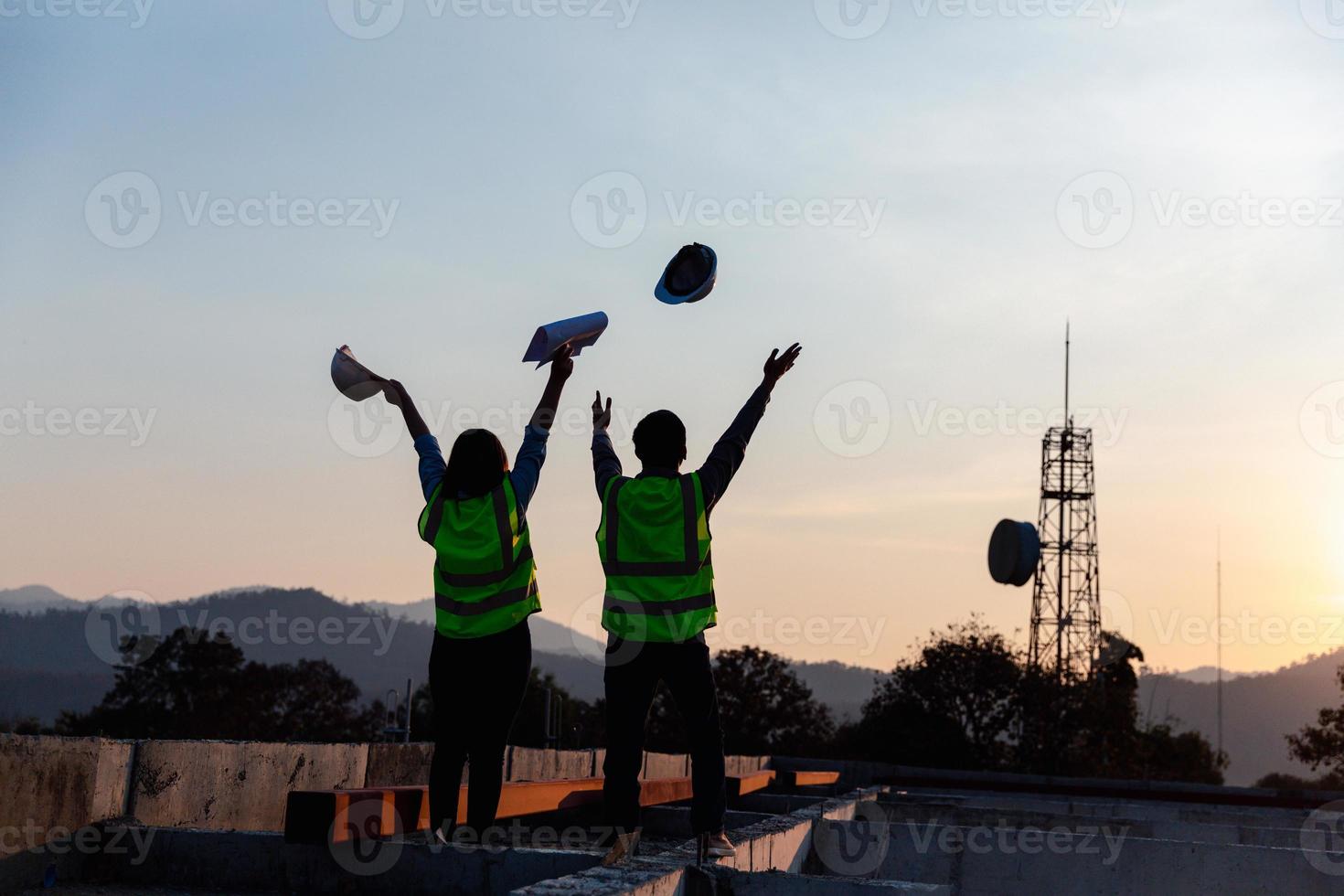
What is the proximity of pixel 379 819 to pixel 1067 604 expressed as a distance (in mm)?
53113

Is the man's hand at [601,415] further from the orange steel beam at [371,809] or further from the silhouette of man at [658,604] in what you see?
the orange steel beam at [371,809]

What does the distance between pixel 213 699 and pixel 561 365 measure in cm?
8736

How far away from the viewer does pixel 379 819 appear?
6.00m

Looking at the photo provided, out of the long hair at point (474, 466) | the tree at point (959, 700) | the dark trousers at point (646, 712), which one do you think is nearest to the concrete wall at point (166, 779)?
Result: the long hair at point (474, 466)

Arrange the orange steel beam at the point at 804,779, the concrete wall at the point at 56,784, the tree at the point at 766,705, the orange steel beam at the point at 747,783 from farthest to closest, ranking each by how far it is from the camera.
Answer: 1. the tree at the point at 766,705
2. the orange steel beam at the point at 804,779
3. the orange steel beam at the point at 747,783
4. the concrete wall at the point at 56,784

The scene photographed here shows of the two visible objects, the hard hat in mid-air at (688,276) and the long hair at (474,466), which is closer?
the long hair at (474,466)

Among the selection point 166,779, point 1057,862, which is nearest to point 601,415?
point 166,779

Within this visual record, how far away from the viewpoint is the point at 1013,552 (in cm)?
4175

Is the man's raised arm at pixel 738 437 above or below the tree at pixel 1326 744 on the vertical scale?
above

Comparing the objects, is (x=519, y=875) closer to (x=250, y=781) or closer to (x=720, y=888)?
(x=720, y=888)

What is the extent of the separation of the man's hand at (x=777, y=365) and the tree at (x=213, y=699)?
3214 inches

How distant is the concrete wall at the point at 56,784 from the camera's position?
5.55 meters

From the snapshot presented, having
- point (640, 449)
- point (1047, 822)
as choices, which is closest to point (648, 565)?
point (640, 449)

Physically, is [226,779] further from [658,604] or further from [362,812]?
[658,604]
